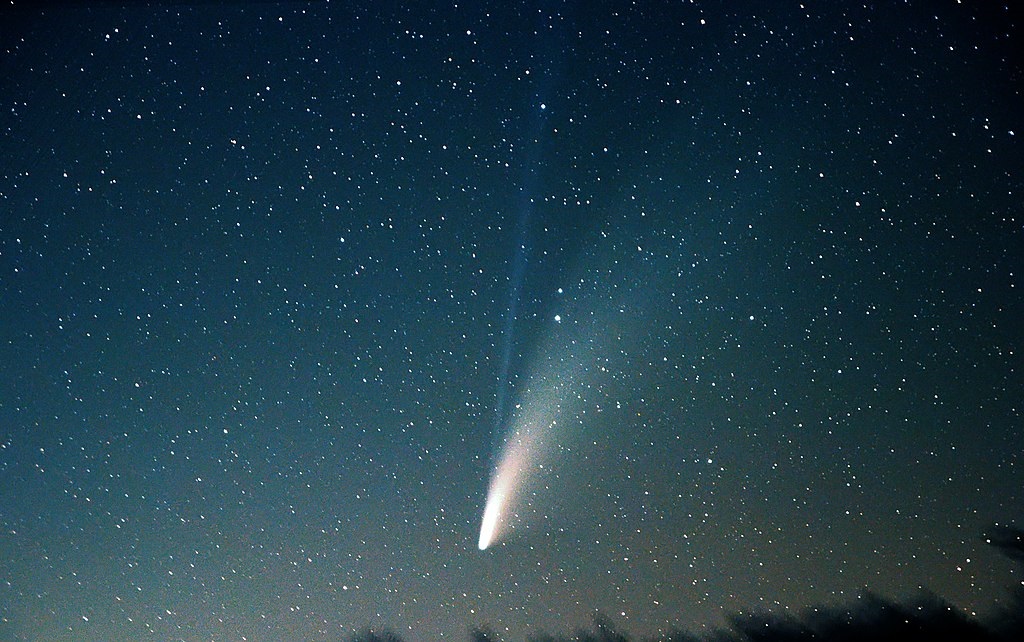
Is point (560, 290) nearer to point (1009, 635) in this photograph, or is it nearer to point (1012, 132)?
point (1012, 132)

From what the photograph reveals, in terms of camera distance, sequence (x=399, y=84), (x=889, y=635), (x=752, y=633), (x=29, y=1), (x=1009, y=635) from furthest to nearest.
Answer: (x=889, y=635) < (x=1009, y=635) < (x=752, y=633) < (x=399, y=84) < (x=29, y=1)

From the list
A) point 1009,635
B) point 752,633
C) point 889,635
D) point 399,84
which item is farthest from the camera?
point 889,635

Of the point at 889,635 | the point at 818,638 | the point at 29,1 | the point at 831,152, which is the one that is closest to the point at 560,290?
the point at 831,152

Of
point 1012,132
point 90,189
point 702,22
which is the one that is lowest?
point 1012,132

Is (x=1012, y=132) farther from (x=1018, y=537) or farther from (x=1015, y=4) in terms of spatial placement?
(x=1018, y=537)

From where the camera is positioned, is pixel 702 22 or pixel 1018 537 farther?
pixel 1018 537

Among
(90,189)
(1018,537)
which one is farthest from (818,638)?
(90,189)

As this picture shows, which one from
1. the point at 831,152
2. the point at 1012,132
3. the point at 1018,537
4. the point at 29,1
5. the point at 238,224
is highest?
the point at 29,1

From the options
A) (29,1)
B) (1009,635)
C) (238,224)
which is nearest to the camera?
(29,1)

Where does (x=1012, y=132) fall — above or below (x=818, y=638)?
above
